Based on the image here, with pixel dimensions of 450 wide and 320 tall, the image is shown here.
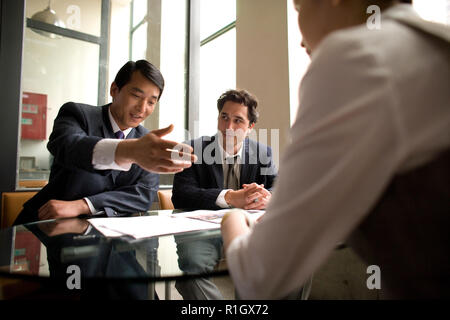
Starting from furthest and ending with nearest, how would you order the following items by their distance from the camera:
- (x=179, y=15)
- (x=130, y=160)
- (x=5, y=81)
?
(x=179, y=15)
(x=5, y=81)
(x=130, y=160)

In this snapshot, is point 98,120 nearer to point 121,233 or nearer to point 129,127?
point 129,127

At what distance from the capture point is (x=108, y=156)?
1.13 m

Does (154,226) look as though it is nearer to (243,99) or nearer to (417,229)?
(417,229)

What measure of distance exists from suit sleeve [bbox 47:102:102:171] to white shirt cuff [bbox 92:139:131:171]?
32 millimetres

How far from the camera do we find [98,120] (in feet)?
5.36

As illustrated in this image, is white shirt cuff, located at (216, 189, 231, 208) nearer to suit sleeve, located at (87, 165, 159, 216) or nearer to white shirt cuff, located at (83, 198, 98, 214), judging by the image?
suit sleeve, located at (87, 165, 159, 216)

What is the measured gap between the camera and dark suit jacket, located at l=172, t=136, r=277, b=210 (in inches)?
66.5

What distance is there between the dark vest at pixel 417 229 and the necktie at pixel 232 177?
158cm

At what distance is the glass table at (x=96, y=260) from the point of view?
568mm

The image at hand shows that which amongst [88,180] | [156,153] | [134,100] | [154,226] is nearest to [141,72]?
[134,100]

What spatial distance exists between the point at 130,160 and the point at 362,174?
3.15ft

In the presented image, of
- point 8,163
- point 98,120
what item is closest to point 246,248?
point 98,120

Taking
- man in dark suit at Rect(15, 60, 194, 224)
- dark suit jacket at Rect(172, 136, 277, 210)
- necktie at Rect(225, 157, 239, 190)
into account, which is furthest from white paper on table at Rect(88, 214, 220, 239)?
necktie at Rect(225, 157, 239, 190)

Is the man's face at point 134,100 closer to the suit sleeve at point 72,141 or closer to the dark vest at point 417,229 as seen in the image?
the suit sleeve at point 72,141
